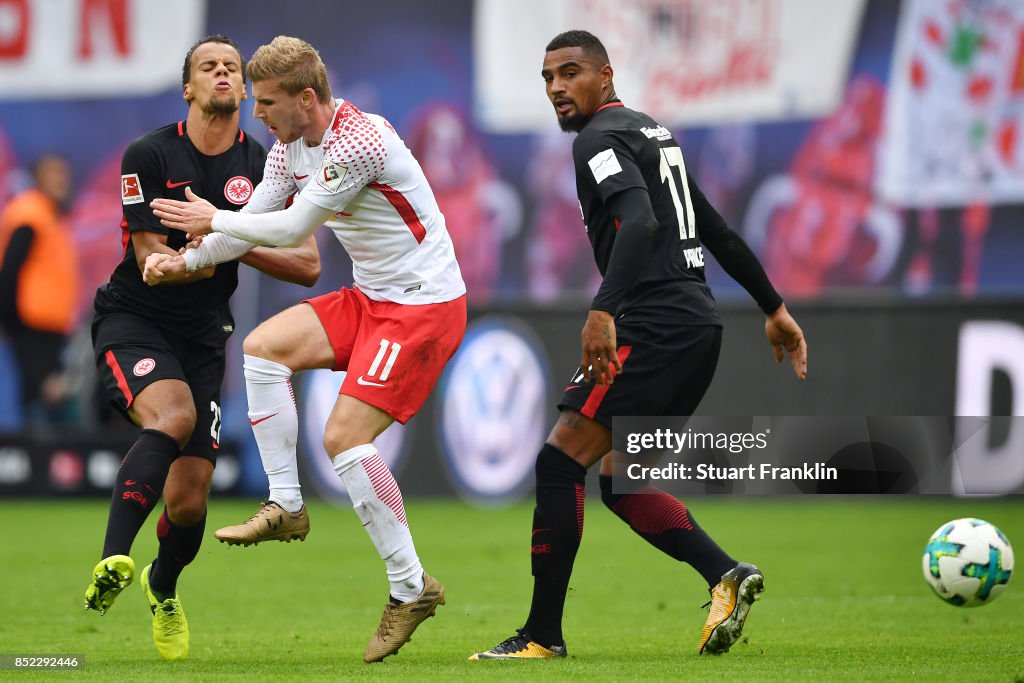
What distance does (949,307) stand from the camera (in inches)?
532

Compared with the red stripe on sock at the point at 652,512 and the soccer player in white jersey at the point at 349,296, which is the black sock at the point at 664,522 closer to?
Result: the red stripe on sock at the point at 652,512

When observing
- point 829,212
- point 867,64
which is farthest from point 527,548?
point 867,64

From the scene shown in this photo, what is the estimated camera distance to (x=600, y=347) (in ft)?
20.7

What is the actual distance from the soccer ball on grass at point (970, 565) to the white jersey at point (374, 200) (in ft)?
8.19

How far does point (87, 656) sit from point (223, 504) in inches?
320

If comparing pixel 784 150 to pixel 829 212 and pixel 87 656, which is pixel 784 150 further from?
pixel 87 656

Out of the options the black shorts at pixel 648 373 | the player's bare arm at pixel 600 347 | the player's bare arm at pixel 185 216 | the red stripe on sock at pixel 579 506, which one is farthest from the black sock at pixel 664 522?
the player's bare arm at pixel 185 216

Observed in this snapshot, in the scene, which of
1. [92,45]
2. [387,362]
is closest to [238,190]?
[387,362]

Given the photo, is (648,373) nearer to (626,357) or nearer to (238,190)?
(626,357)

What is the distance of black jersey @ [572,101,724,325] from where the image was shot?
6.53 m

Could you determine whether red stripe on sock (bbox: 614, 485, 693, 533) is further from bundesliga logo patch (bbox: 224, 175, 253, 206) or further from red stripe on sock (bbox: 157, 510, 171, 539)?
bundesliga logo patch (bbox: 224, 175, 253, 206)

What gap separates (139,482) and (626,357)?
2.14 meters

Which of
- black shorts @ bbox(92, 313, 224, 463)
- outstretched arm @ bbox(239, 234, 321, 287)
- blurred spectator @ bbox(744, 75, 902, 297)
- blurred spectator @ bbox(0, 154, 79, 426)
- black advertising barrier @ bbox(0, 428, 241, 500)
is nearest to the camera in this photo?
black shorts @ bbox(92, 313, 224, 463)

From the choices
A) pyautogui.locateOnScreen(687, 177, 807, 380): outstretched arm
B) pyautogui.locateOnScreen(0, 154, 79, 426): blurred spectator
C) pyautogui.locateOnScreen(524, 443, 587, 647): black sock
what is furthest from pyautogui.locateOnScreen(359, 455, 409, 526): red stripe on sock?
pyautogui.locateOnScreen(0, 154, 79, 426): blurred spectator
